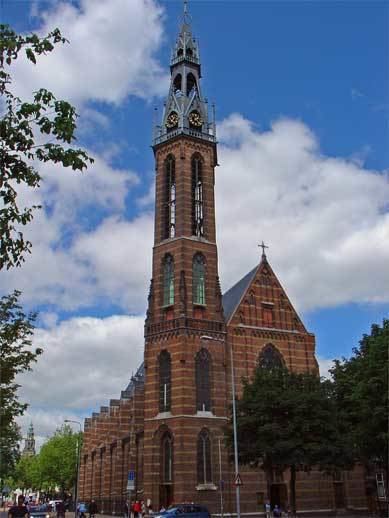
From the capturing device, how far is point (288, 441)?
37406mm

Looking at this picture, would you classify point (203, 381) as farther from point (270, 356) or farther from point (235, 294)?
point (235, 294)

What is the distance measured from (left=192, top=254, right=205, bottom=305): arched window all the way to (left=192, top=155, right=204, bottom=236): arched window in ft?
9.35

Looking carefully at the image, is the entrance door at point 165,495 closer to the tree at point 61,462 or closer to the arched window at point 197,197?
the arched window at point 197,197

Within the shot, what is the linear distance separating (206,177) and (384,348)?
31.5m

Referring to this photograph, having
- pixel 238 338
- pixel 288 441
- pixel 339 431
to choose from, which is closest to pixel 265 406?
pixel 288 441

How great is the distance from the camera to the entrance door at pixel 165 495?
49.4 m

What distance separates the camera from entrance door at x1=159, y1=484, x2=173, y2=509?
49.4 meters

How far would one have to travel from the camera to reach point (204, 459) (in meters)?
50.0

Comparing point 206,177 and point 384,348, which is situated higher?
point 206,177

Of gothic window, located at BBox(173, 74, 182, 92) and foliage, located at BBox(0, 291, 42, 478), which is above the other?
gothic window, located at BBox(173, 74, 182, 92)

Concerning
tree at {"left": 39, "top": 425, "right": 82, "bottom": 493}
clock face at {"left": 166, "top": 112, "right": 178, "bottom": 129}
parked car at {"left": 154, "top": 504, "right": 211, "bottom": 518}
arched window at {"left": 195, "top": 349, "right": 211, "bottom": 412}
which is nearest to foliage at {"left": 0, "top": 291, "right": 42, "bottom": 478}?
parked car at {"left": 154, "top": 504, "right": 211, "bottom": 518}

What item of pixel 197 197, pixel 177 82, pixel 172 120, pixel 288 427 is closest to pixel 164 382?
pixel 288 427

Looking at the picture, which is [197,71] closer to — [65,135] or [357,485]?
[357,485]

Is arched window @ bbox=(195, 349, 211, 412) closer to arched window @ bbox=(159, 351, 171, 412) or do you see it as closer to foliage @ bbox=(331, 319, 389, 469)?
arched window @ bbox=(159, 351, 171, 412)
